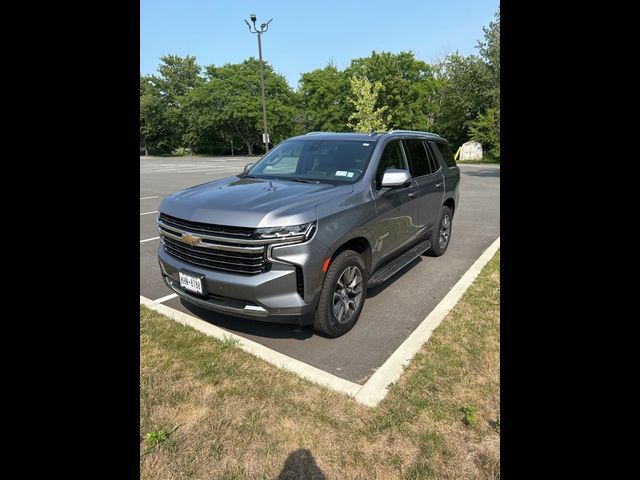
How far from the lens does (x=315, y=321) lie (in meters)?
3.45

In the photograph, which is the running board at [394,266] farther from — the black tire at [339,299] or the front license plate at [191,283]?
the front license plate at [191,283]

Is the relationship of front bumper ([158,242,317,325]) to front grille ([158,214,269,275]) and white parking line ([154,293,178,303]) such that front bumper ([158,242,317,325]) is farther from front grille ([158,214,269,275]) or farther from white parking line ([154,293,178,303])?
white parking line ([154,293,178,303])

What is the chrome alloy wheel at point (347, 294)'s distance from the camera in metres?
3.61

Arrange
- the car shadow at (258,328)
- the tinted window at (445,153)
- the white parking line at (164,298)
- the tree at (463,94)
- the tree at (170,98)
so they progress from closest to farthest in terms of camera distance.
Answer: the car shadow at (258,328) → the white parking line at (164,298) → the tinted window at (445,153) → the tree at (463,94) → the tree at (170,98)

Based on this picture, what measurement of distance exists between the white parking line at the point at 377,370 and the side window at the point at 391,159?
4.80 ft

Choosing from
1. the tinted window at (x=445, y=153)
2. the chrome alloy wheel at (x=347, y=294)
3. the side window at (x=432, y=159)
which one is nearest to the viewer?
the chrome alloy wheel at (x=347, y=294)

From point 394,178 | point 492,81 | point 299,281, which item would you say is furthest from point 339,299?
point 492,81

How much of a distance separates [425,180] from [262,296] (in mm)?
3066

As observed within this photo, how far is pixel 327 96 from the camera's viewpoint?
49031 mm

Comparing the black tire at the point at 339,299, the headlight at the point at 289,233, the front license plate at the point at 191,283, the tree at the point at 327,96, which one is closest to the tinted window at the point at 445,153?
the black tire at the point at 339,299

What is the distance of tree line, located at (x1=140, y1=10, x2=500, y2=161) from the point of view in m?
30.8

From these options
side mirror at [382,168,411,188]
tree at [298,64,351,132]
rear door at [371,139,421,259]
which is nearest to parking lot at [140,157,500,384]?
rear door at [371,139,421,259]
